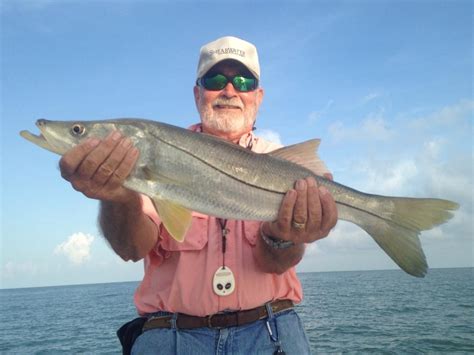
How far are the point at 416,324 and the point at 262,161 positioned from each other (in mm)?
26175

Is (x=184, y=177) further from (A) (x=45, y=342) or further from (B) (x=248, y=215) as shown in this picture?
(A) (x=45, y=342)

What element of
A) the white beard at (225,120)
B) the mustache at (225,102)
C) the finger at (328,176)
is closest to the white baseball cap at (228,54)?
the mustache at (225,102)

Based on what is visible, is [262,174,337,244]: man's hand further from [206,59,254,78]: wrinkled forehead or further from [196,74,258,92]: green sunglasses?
[206,59,254,78]: wrinkled forehead

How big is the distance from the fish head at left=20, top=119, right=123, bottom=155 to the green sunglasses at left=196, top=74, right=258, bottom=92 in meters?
1.93

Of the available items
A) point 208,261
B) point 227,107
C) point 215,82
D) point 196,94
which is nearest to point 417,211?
point 208,261

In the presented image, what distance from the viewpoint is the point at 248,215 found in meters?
4.46

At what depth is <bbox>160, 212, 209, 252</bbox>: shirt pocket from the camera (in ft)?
15.8

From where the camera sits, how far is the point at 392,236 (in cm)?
470

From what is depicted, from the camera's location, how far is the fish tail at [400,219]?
4.55 meters

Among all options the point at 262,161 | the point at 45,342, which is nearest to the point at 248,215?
the point at 262,161

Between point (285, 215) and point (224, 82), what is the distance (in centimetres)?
244

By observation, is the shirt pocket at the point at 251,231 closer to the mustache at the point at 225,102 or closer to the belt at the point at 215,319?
the belt at the point at 215,319

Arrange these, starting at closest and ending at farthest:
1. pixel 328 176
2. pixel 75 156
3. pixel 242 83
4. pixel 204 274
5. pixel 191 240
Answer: pixel 75 156, pixel 204 274, pixel 191 240, pixel 328 176, pixel 242 83

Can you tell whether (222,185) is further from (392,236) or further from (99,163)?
(392,236)
